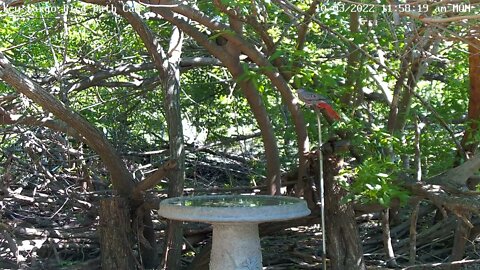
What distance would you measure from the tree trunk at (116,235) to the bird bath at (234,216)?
88 cm

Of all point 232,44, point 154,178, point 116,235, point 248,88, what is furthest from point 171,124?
point 116,235

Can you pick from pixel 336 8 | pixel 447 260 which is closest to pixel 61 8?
pixel 336 8

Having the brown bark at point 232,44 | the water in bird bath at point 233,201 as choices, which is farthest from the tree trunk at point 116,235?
the brown bark at point 232,44

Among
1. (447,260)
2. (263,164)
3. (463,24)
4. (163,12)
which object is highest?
(163,12)

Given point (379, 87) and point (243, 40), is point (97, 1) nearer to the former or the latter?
point (243, 40)

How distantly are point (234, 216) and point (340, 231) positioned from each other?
1.37 metres

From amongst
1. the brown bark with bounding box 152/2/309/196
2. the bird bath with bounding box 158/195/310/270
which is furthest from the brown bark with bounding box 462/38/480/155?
the bird bath with bounding box 158/195/310/270

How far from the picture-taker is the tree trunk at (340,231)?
19.3ft

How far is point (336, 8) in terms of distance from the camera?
20.0 ft

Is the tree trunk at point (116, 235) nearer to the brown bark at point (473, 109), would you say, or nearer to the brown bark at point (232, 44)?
the brown bark at point (232, 44)

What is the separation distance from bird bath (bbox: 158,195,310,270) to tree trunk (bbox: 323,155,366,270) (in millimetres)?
499

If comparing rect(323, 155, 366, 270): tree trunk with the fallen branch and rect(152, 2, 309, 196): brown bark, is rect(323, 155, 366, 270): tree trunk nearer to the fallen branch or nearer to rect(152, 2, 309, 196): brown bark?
rect(152, 2, 309, 196): brown bark

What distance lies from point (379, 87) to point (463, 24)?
2308 millimetres

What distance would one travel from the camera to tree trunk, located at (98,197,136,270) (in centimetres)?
625
